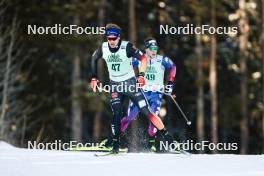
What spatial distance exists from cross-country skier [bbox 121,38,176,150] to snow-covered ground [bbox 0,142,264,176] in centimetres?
54

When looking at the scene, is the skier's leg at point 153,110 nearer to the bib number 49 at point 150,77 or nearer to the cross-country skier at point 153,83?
the cross-country skier at point 153,83

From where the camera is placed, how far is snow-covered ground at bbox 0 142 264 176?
269 inches

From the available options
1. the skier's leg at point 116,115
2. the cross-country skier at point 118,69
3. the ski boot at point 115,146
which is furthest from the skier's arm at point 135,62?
the ski boot at point 115,146

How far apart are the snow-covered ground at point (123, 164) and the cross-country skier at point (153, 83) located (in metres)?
0.54

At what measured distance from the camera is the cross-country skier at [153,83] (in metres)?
8.90

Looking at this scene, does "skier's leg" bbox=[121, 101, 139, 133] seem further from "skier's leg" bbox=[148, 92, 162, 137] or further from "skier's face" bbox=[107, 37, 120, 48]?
"skier's face" bbox=[107, 37, 120, 48]

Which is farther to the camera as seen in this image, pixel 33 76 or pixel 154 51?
pixel 33 76

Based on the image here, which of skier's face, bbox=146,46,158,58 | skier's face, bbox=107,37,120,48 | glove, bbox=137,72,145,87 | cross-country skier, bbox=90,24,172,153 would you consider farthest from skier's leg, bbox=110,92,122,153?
skier's face, bbox=146,46,158,58

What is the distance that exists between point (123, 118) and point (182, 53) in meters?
13.8

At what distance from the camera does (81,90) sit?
18891 mm

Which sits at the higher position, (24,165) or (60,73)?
(60,73)

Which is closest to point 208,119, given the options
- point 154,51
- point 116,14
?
point 116,14

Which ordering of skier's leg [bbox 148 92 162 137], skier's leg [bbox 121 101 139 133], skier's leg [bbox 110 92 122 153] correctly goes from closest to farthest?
skier's leg [bbox 110 92 122 153] → skier's leg [bbox 121 101 139 133] → skier's leg [bbox 148 92 162 137]

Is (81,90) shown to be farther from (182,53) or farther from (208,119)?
(208,119)
